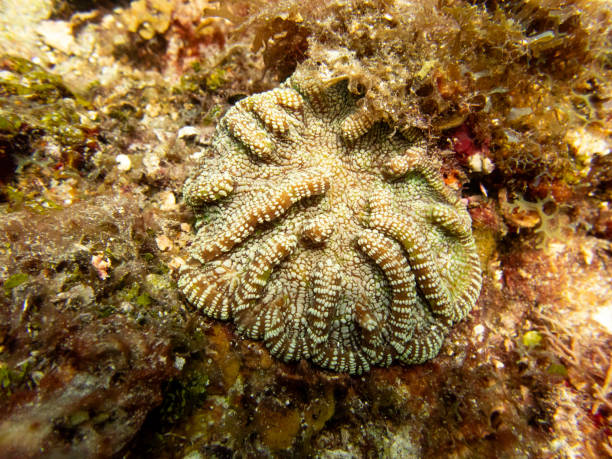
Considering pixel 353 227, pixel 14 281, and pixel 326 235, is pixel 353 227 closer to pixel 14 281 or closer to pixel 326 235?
pixel 326 235

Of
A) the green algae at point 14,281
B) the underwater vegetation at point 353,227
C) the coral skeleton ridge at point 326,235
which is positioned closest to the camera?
the green algae at point 14,281

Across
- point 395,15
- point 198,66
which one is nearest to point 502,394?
point 395,15

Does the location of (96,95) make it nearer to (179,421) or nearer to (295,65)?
(295,65)

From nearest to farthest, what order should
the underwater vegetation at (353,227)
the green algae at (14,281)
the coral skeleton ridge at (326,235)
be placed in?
the green algae at (14,281) → the underwater vegetation at (353,227) → the coral skeleton ridge at (326,235)

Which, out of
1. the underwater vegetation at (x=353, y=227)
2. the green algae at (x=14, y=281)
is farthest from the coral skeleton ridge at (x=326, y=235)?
the green algae at (x=14, y=281)

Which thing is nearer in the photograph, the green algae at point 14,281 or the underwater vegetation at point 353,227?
the green algae at point 14,281

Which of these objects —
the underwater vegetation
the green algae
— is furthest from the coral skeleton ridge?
the green algae

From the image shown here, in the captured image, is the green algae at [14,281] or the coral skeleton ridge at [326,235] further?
the coral skeleton ridge at [326,235]

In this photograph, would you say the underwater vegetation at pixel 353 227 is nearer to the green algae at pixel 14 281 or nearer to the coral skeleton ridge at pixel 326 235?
the coral skeleton ridge at pixel 326 235

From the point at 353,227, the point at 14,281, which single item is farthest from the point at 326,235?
the point at 14,281
